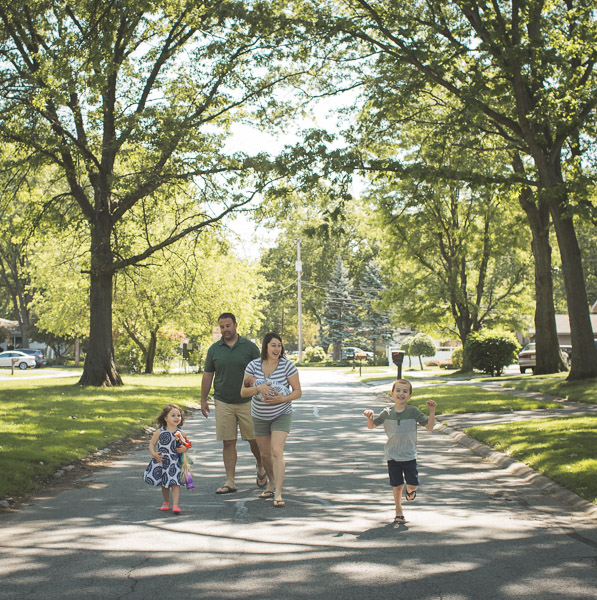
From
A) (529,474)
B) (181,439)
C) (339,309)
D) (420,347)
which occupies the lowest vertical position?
(529,474)

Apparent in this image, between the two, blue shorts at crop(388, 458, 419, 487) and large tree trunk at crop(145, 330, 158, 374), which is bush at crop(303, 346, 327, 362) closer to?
large tree trunk at crop(145, 330, 158, 374)

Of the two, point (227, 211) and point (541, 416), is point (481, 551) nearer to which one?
point (541, 416)

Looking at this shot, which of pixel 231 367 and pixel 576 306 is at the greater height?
pixel 576 306

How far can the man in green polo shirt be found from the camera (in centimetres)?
905

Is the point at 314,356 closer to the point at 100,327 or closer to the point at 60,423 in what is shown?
the point at 100,327

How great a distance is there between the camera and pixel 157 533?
6.87 metres

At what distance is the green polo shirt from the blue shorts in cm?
225

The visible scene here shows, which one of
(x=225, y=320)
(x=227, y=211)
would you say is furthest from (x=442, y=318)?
(x=225, y=320)

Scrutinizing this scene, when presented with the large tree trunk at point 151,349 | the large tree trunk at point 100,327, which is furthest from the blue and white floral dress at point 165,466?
the large tree trunk at point 151,349

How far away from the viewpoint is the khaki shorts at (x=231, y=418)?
9.05 metres

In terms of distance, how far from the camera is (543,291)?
1216 inches

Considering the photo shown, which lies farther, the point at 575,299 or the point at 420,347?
the point at 420,347

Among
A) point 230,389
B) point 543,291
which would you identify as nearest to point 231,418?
point 230,389

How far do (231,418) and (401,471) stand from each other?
234 centimetres
